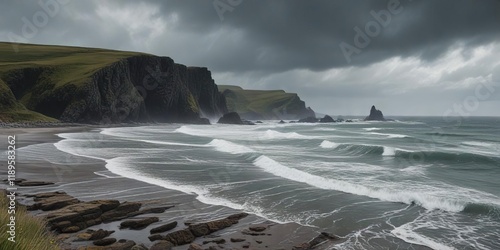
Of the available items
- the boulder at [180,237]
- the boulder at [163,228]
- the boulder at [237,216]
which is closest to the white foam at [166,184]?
the boulder at [237,216]

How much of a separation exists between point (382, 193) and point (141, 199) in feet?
42.2

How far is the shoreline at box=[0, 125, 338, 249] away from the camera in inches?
437

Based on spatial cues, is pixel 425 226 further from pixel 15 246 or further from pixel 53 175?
pixel 53 175

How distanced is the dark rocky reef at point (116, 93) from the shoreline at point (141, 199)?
69904 mm

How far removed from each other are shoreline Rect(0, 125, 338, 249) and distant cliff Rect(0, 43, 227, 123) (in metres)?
57.4

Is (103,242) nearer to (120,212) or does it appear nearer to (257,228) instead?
(120,212)

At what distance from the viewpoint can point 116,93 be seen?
10119 centimetres

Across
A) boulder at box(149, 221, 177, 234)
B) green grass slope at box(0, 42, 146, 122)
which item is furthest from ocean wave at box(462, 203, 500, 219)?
green grass slope at box(0, 42, 146, 122)

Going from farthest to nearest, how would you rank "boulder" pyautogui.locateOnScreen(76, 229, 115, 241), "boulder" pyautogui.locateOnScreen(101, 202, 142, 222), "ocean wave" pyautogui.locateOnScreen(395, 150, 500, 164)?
"ocean wave" pyautogui.locateOnScreen(395, 150, 500, 164), "boulder" pyautogui.locateOnScreen(101, 202, 142, 222), "boulder" pyautogui.locateOnScreen(76, 229, 115, 241)

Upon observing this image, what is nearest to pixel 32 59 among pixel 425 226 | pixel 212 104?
pixel 212 104

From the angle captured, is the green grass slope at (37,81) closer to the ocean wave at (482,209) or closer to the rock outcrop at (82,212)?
the rock outcrop at (82,212)

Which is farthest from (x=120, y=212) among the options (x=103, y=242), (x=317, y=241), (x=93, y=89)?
(x=93, y=89)

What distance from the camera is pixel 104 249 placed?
9.00 m

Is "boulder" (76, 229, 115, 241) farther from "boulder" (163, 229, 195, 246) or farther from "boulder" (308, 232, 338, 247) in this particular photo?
"boulder" (308, 232, 338, 247)
